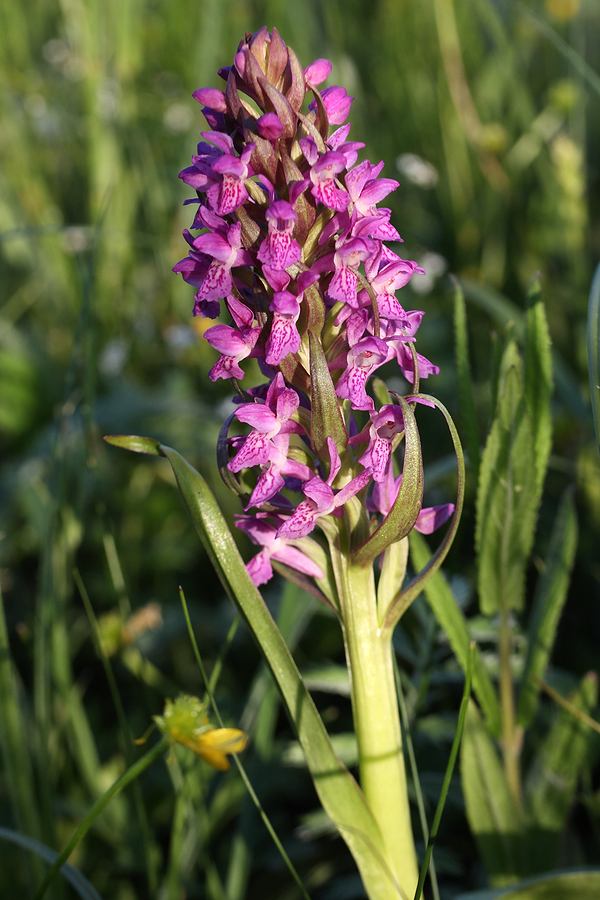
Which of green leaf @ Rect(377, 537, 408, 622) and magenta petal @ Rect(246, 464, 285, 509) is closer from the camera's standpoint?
magenta petal @ Rect(246, 464, 285, 509)

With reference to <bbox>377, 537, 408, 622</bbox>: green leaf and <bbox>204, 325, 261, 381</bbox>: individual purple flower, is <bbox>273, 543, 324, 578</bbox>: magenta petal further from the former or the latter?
<bbox>204, 325, 261, 381</bbox>: individual purple flower

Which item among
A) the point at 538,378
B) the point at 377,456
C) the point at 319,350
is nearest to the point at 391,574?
the point at 377,456

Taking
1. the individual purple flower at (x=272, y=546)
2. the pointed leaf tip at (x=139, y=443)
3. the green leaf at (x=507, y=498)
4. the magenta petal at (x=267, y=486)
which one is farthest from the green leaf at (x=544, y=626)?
the pointed leaf tip at (x=139, y=443)

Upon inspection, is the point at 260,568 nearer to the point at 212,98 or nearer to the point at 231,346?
the point at 231,346

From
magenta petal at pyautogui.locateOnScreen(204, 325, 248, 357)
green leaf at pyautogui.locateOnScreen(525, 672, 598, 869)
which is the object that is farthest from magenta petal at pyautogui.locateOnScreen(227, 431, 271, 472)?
green leaf at pyautogui.locateOnScreen(525, 672, 598, 869)

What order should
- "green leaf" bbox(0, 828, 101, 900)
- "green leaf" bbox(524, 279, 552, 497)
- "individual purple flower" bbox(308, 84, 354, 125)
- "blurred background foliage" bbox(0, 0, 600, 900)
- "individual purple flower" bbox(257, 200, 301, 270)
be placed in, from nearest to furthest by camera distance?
"individual purple flower" bbox(257, 200, 301, 270)
"individual purple flower" bbox(308, 84, 354, 125)
"green leaf" bbox(0, 828, 101, 900)
"green leaf" bbox(524, 279, 552, 497)
"blurred background foliage" bbox(0, 0, 600, 900)

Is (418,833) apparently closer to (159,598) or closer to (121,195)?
(159,598)
